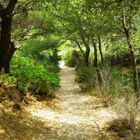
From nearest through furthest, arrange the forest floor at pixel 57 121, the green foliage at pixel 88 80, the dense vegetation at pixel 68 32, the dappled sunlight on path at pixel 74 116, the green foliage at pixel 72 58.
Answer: the forest floor at pixel 57 121, the dappled sunlight on path at pixel 74 116, the dense vegetation at pixel 68 32, the green foliage at pixel 88 80, the green foliage at pixel 72 58

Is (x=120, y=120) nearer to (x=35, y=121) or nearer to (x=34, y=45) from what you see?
(x=35, y=121)

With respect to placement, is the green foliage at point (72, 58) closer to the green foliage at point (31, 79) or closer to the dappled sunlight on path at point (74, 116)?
the dappled sunlight on path at point (74, 116)

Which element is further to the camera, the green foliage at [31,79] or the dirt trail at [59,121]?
the green foliage at [31,79]

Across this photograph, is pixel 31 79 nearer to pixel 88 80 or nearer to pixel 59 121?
pixel 59 121

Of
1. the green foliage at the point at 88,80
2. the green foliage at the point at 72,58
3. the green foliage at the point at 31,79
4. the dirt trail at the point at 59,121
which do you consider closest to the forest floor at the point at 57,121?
the dirt trail at the point at 59,121

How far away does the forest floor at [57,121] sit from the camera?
912cm

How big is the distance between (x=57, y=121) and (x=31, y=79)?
3295mm

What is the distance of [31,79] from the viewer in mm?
13820

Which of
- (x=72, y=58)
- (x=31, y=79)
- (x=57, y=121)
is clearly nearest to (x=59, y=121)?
(x=57, y=121)

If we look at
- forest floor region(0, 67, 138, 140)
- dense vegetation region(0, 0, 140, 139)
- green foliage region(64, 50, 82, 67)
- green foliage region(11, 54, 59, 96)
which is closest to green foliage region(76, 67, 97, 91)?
dense vegetation region(0, 0, 140, 139)

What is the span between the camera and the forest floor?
9121 mm

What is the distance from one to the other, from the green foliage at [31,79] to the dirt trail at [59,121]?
675 mm

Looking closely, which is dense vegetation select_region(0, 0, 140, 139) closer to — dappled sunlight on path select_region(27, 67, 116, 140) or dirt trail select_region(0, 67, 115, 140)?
dappled sunlight on path select_region(27, 67, 116, 140)

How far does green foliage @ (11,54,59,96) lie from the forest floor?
690mm
